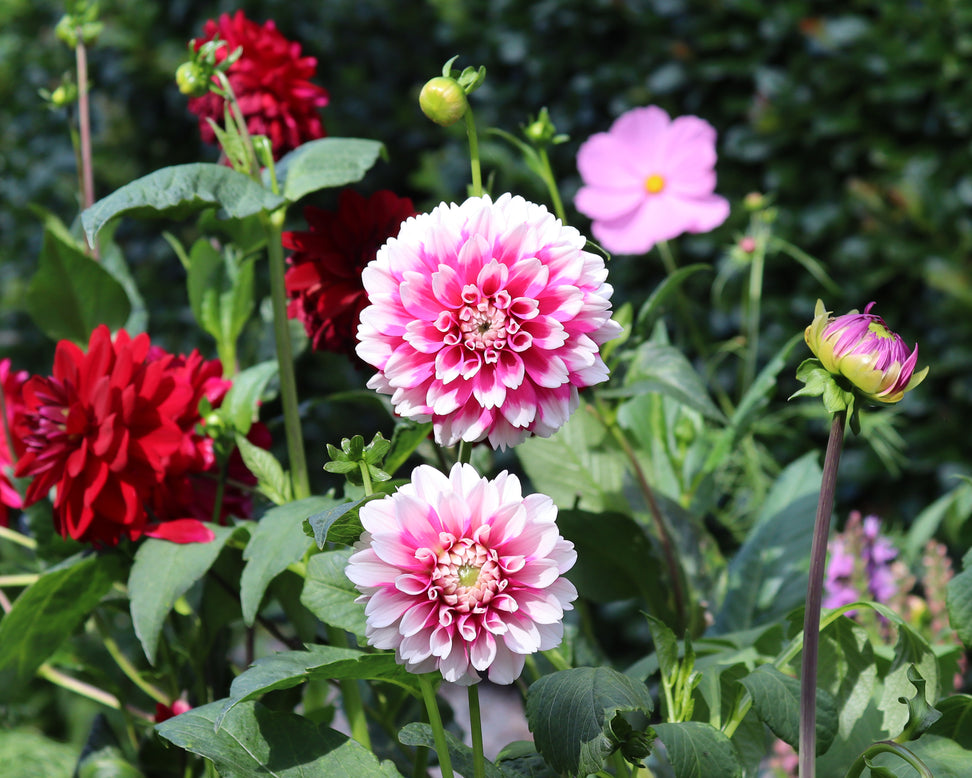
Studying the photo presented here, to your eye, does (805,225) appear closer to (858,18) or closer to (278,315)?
(858,18)

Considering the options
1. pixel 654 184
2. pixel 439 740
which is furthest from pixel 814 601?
pixel 654 184

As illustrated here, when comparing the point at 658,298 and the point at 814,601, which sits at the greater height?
the point at 658,298

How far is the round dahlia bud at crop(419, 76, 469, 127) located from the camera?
0.43m

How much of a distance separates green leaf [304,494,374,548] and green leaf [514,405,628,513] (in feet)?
1.05

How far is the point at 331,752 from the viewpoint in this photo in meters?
0.44

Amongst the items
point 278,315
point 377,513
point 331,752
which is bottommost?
point 331,752

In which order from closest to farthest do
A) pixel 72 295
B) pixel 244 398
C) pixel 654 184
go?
pixel 244 398 < pixel 72 295 < pixel 654 184

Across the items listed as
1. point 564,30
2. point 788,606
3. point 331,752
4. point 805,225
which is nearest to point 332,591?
point 331,752

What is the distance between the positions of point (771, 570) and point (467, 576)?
1.30 ft

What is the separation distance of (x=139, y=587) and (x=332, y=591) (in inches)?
5.1

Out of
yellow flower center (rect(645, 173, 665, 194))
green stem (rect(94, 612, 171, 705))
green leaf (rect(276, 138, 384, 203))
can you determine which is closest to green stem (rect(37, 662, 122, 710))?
green stem (rect(94, 612, 171, 705))

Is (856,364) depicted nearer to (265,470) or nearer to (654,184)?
(265,470)

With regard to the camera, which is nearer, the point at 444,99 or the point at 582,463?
the point at 444,99

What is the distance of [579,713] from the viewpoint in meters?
0.38
